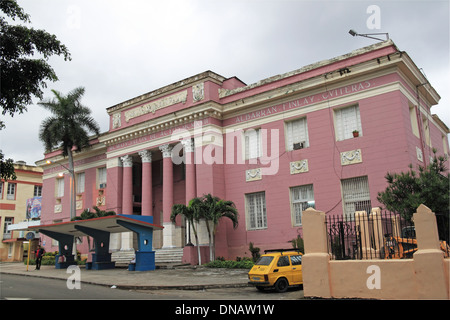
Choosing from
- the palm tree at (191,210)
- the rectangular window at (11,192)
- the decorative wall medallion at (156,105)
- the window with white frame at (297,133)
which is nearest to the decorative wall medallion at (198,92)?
the decorative wall medallion at (156,105)

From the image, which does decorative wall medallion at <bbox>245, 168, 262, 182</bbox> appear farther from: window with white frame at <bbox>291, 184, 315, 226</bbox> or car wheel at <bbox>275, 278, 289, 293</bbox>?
car wheel at <bbox>275, 278, 289, 293</bbox>

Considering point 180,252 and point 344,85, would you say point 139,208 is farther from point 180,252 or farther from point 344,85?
point 344,85

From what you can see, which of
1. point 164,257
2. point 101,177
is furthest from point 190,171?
point 101,177

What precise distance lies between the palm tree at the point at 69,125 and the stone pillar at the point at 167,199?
757 centimetres

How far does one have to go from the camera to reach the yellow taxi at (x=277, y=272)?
1189 cm

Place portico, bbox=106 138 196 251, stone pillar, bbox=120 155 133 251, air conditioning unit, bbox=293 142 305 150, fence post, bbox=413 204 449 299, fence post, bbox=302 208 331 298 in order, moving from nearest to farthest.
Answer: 1. fence post, bbox=413 204 449 299
2. fence post, bbox=302 208 331 298
3. air conditioning unit, bbox=293 142 305 150
4. portico, bbox=106 138 196 251
5. stone pillar, bbox=120 155 133 251

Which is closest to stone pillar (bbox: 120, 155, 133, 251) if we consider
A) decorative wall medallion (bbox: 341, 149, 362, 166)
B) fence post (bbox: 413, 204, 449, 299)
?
decorative wall medallion (bbox: 341, 149, 362, 166)

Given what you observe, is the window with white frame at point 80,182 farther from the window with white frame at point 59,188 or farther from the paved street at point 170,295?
the paved street at point 170,295

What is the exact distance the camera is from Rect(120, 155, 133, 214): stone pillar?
25719 millimetres

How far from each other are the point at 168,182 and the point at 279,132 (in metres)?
7.32

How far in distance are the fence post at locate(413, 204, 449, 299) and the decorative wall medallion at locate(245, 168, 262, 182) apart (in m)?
12.2

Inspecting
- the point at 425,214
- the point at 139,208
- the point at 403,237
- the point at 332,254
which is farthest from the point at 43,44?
the point at 139,208

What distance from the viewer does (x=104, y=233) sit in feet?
69.5

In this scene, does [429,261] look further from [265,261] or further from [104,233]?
[104,233]
